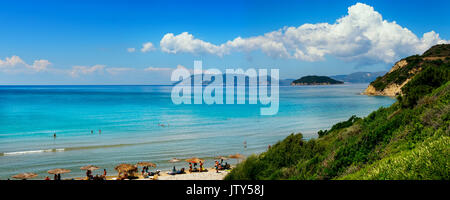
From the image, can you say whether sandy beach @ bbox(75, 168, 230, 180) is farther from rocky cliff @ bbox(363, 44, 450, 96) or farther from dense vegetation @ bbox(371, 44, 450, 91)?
dense vegetation @ bbox(371, 44, 450, 91)

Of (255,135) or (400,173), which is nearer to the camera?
(400,173)

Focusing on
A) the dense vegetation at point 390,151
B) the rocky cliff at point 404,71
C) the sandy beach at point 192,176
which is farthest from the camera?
the rocky cliff at point 404,71

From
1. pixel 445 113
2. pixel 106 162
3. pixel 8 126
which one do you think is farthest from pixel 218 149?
pixel 8 126

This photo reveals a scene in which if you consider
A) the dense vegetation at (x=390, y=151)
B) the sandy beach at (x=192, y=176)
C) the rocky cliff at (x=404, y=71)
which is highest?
the rocky cliff at (x=404, y=71)

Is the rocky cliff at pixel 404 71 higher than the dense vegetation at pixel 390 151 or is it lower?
higher

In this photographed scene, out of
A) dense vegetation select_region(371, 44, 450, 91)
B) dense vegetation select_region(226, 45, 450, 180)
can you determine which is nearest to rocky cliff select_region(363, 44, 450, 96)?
dense vegetation select_region(371, 44, 450, 91)

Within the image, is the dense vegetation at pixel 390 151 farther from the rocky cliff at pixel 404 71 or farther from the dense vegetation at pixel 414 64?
the dense vegetation at pixel 414 64

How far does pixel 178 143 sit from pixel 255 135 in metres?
8.86

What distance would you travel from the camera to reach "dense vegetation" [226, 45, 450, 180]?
4953 millimetres

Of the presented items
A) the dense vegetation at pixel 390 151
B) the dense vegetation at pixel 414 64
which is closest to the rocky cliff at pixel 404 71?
the dense vegetation at pixel 414 64

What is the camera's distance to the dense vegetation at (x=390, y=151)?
4953 mm

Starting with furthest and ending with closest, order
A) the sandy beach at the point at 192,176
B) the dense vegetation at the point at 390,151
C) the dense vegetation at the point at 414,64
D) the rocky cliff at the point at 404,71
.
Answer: the rocky cliff at the point at 404,71 → the dense vegetation at the point at 414,64 → the sandy beach at the point at 192,176 → the dense vegetation at the point at 390,151
